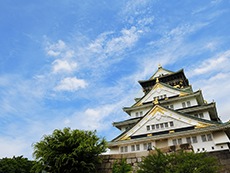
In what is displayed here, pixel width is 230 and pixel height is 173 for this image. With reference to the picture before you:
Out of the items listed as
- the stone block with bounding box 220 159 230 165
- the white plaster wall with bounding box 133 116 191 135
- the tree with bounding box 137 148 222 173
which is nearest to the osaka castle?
the white plaster wall with bounding box 133 116 191 135

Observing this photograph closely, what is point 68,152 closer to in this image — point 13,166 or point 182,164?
point 182,164

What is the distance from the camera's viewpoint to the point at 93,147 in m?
12.3

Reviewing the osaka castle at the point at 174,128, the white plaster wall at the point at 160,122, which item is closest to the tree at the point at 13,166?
the osaka castle at the point at 174,128

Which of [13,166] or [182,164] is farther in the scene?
[13,166]

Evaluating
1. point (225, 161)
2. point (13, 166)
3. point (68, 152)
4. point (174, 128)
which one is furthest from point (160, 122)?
point (13, 166)

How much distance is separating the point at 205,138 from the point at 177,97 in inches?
431

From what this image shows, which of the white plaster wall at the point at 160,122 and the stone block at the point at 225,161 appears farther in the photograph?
the white plaster wall at the point at 160,122

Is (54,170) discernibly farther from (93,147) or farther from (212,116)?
(212,116)

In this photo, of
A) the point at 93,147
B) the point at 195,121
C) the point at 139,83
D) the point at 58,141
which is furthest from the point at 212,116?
the point at 58,141

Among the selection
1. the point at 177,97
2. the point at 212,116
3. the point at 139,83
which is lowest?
the point at 212,116

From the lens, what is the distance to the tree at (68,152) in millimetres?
11602

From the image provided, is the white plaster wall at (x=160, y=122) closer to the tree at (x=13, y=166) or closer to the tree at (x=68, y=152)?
the tree at (x=68, y=152)

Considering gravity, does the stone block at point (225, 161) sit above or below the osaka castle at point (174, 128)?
below

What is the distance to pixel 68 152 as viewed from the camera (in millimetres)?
12203
